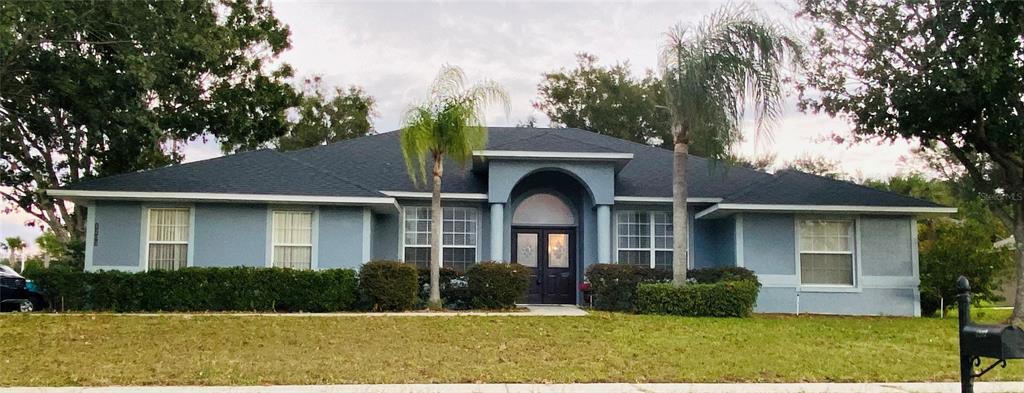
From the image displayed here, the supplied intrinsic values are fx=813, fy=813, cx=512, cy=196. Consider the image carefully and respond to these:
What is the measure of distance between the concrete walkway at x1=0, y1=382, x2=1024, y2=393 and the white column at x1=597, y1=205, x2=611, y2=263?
33.3 feet

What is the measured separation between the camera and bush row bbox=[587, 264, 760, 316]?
53.2 feet

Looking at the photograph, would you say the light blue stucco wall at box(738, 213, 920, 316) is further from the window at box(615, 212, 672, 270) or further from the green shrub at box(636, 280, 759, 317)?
the green shrub at box(636, 280, 759, 317)

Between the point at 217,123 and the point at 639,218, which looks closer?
the point at 639,218

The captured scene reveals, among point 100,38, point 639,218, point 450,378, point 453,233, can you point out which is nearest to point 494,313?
point 453,233

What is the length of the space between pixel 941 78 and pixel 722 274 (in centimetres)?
576

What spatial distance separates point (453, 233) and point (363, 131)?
23.8 metres

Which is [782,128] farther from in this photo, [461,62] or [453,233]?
[453,233]

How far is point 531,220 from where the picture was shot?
2062 centimetres

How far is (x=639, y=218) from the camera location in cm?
2044

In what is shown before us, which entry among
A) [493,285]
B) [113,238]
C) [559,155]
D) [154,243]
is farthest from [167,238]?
[559,155]

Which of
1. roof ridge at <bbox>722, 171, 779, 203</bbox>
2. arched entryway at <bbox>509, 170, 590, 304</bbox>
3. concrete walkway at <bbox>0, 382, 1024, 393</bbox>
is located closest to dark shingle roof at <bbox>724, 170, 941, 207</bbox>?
roof ridge at <bbox>722, 171, 779, 203</bbox>

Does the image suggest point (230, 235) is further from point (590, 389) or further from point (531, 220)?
point (590, 389)

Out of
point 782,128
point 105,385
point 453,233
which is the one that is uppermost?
point 782,128

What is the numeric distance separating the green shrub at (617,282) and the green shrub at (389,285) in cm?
393
